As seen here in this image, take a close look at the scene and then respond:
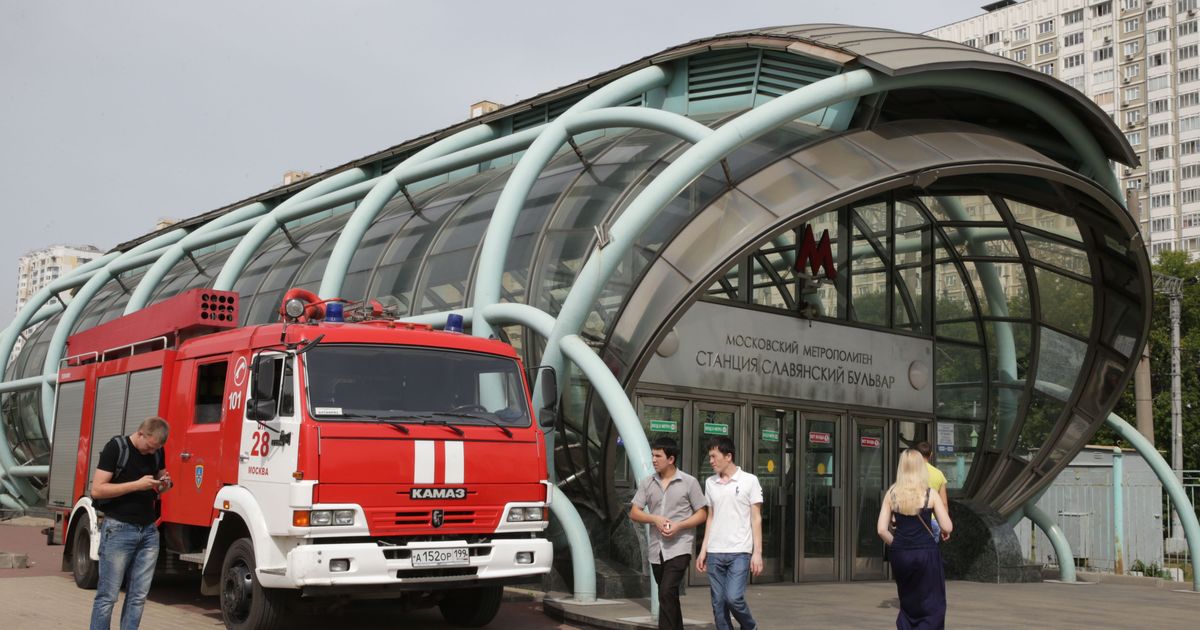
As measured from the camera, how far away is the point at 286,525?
905 cm

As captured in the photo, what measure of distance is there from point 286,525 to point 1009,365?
14206 mm

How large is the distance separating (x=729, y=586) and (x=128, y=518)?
14.5 ft

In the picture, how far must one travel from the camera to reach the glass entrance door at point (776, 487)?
52.0ft

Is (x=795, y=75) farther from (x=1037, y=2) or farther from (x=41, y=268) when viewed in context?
(x=41, y=268)

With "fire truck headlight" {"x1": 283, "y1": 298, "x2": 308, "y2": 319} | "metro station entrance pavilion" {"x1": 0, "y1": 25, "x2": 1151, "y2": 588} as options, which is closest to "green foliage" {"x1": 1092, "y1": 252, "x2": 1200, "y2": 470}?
"metro station entrance pavilion" {"x1": 0, "y1": 25, "x2": 1151, "y2": 588}

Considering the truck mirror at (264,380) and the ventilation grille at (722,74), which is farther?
the ventilation grille at (722,74)

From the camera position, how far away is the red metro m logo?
16.9 meters

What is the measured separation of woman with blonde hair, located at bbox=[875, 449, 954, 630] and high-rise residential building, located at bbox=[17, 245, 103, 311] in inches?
6268

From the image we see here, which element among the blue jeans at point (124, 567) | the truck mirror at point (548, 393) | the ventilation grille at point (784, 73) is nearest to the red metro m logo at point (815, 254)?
the ventilation grille at point (784, 73)

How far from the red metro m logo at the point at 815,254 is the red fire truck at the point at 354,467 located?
7.26 metres

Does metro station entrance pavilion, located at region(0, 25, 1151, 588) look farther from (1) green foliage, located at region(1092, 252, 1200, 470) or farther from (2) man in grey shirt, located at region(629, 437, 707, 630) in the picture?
(1) green foliage, located at region(1092, 252, 1200, 470)

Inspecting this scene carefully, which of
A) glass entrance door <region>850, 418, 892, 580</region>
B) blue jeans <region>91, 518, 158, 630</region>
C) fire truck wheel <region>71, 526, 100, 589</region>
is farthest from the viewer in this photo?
glass entrance door <region>850, 418, 892, 580</region>

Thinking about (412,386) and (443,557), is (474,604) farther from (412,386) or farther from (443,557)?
(412,386)

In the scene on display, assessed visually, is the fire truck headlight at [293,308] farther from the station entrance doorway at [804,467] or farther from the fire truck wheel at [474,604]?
the station entrance doorway at [804,467]
